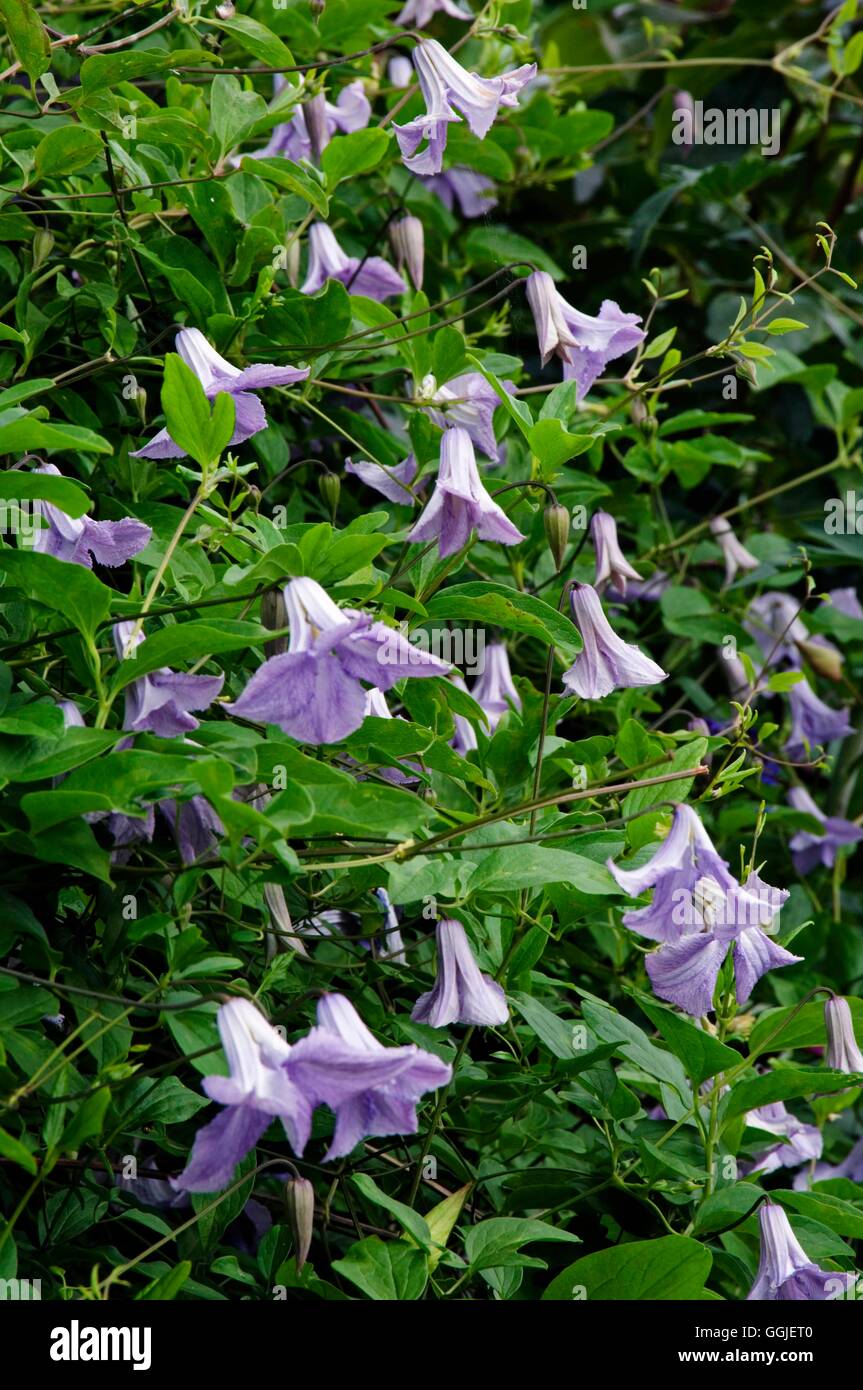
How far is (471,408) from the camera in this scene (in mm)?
1176

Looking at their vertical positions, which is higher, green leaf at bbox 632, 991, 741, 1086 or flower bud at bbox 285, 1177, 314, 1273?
green leaf at bbox 632, 991, 741, 1086

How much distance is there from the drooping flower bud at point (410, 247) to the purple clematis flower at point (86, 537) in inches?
23.4

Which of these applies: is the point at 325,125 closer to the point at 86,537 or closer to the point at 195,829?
the point at 86,537

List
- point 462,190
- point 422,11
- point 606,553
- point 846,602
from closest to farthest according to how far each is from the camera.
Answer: point 606,553 < point 422,11 < point 462,190 < point 846,602

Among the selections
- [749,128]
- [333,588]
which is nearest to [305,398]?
[333,588]

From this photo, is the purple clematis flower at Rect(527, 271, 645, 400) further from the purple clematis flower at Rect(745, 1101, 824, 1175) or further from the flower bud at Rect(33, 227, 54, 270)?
the purple clematis flower at Rect(745, 1101, 824, 1175)

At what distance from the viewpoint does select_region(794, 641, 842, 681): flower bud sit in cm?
178

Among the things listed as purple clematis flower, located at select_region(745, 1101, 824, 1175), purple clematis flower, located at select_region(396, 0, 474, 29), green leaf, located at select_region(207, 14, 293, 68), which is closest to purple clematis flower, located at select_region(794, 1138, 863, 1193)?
purple clematis flower, located at select_region(745, 1101, 824, 1175)

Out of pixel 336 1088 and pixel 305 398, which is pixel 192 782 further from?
pixel 305 398

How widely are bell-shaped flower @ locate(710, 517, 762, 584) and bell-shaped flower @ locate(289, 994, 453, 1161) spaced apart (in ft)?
3.56

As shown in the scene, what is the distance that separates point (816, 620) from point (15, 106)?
3.55 feet

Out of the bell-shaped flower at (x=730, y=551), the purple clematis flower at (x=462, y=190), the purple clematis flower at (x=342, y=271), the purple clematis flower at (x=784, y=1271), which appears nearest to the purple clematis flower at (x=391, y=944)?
the purple clematis flower at (x=784, y=1271)

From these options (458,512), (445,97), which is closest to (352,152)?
(445,97)

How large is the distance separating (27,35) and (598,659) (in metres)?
0.60
